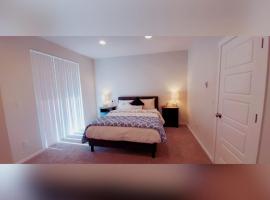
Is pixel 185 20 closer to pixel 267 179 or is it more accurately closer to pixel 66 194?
pixel 267 179

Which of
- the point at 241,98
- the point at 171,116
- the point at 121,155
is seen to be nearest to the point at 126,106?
the point at 171,116

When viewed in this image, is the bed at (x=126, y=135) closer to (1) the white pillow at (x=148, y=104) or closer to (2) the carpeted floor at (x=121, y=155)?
(2) the carpeted floor at (x=121, y=155)

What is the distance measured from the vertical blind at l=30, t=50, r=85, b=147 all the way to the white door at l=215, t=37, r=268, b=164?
3131 mm

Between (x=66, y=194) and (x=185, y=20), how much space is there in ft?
2.50

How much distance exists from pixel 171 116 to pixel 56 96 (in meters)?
3.14

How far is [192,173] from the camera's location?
48cm

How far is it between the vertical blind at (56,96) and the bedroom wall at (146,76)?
993 mm

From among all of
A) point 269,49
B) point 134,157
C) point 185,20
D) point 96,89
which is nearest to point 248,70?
point 269,49

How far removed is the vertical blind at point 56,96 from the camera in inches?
104

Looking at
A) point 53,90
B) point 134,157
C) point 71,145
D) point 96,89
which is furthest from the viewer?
point 96,89

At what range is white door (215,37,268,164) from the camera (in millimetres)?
1106

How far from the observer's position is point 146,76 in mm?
4344

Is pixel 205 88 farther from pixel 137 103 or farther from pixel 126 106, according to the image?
pixel 126 106

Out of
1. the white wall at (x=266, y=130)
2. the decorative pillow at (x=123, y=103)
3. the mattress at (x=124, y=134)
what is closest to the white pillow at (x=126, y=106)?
the decorative pillow at (x=123, y=103)
